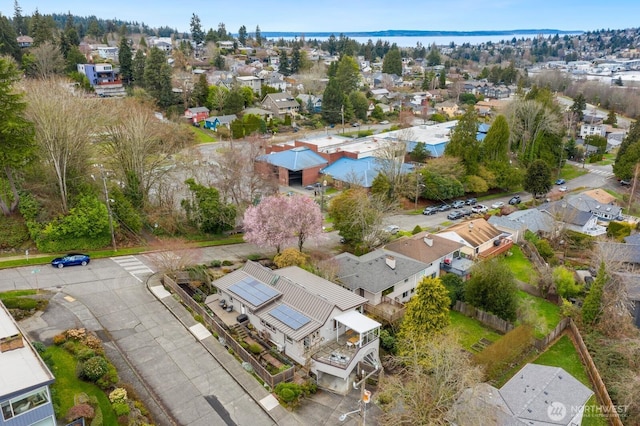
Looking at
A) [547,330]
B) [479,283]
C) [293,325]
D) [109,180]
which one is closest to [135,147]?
[109,180]

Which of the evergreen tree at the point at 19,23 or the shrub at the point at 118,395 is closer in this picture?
the shrub at the point at 118,395

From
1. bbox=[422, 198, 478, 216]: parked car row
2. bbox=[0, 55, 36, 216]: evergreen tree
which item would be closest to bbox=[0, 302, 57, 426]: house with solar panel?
bbox=[0, 55, 36, 216]: evergreen tree

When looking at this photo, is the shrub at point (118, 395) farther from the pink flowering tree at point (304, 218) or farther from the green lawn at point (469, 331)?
the green lawn at point (469, 331)

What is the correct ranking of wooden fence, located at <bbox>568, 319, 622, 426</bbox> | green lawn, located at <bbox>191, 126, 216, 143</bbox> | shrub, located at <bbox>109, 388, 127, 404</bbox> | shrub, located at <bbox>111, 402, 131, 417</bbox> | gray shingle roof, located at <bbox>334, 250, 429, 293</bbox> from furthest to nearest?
1. green lawn, located at <bbox>191, 126, 216, 143</bbox>
2. gray shingle roof, located at <bbox>334, 250, 429, 293</bbox>
3. wooden fence, located at <bbox>568, 319, 622, 426</bbox>
4. shrub, located at <bbox>109, 388, 127, 404</bbox>
5. shrub, located at <bbox>111, 402, 131, 417</bbox>

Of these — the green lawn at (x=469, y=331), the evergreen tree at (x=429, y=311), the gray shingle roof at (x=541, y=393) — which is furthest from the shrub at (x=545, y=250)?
the gray shingle roof at (x=541, y=393)

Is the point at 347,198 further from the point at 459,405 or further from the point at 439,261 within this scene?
the point at 459,405

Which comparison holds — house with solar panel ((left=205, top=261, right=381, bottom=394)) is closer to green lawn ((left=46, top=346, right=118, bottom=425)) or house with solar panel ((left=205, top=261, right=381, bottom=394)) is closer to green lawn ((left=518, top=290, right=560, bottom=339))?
green lawn ((left=46, top=346, right=118, bottom=425))
